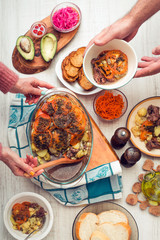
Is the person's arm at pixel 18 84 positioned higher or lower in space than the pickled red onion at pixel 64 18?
lower

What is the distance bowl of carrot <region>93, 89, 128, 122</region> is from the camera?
5.45 ft

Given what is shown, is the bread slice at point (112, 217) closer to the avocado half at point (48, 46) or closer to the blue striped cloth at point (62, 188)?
the blue striped cloth at point (62, 188)

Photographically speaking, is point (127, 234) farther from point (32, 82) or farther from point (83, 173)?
point (32, 82)

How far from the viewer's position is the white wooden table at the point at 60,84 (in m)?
1.71

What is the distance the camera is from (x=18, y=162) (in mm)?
1406

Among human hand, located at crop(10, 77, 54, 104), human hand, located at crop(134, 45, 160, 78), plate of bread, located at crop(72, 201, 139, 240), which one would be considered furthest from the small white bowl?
plate of bread, located at crop(72, 201, 139, 240)

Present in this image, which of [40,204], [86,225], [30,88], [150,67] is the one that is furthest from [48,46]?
[86,225]

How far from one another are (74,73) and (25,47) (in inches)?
14.4

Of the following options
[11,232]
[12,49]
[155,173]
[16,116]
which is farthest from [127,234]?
[12,49]

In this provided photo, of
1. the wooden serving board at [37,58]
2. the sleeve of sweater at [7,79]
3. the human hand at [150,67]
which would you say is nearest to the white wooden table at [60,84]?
the wooden serving board at [37,58]

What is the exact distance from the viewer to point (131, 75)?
137 cm

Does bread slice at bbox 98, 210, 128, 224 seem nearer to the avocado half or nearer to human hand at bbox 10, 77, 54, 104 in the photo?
human hand at bbox 10, 77, 54, 104

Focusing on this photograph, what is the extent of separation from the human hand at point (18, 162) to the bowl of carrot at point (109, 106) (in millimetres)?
530

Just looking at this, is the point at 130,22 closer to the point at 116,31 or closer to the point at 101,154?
the point at 116,31
